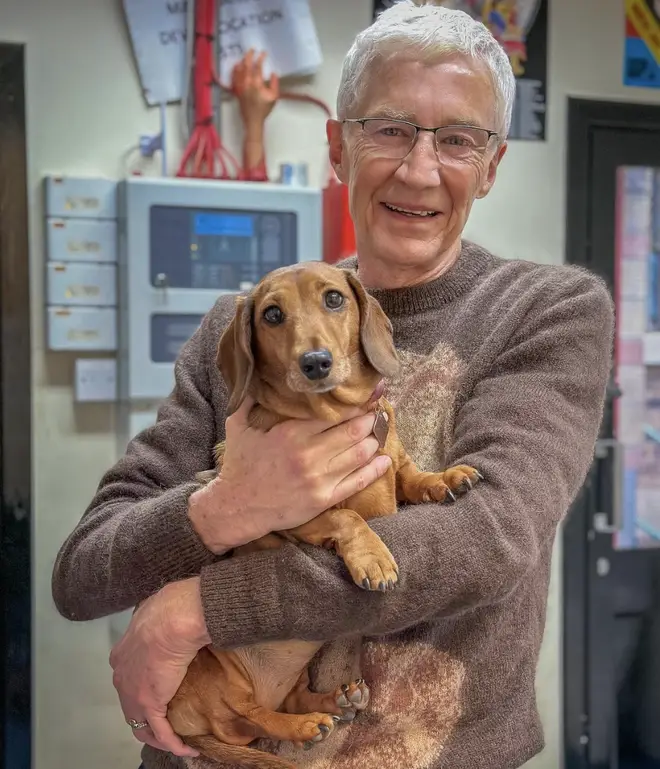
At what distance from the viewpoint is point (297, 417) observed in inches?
43.2

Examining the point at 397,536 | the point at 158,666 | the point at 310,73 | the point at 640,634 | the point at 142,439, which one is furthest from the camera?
the point at 640,634

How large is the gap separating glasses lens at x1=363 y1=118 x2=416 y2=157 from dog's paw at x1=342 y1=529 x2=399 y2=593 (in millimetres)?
583

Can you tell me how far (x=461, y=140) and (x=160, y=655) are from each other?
82cm

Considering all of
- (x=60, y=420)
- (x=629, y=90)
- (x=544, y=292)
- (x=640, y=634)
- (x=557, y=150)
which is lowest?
(x=640, y=634)

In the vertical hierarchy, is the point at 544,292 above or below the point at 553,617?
above

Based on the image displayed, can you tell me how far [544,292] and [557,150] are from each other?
178 cm

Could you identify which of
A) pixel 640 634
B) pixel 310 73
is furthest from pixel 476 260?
pixel 640 634

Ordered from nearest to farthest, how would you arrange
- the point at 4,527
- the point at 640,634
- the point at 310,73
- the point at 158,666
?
1. the point at 158,666
2. the point at 4,527
3. the point at 310,73
4. the point at 640,634

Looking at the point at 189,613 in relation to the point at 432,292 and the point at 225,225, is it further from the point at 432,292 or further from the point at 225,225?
the point at 225,225

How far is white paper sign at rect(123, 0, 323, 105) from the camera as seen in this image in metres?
2.33

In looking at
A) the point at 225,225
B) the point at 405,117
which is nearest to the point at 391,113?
the point at 405,117

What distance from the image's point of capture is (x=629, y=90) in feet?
9.37

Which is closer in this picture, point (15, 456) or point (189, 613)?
point (189, 613)

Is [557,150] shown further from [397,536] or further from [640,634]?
[397,536]
